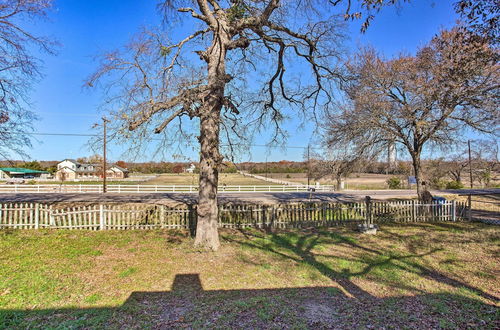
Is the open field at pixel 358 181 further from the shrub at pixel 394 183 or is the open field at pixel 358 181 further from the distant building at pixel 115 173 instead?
the distant building at pixel 115 173

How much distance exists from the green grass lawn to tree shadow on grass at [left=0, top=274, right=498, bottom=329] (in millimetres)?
16

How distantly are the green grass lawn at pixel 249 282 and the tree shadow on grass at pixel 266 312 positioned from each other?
2 centimetres

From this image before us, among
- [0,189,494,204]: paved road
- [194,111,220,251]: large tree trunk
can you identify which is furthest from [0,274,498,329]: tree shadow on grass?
[0,189,494,204]: paved road

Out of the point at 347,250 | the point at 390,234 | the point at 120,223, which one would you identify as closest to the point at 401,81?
the point at 390,234

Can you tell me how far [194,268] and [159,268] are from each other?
2.50ft

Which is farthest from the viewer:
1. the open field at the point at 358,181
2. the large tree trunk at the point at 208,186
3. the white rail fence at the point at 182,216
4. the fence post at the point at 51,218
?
the open field at the point at 358,181

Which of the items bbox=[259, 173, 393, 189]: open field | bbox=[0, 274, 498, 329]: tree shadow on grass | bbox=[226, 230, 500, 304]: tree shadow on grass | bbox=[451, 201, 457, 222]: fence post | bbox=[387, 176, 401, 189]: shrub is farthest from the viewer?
bbox=[259, 173, 393, 189]: open field

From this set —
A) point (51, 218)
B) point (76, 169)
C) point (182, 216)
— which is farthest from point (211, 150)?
point (76, 169)

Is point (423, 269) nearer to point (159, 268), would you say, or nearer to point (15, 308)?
point (159, 268)

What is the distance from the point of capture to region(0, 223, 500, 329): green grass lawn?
13.0ft

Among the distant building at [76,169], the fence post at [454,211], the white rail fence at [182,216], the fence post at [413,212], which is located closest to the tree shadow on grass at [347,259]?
the white rail fence at [182,216]

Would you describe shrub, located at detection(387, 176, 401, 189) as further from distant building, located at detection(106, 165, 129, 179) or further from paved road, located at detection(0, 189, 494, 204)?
distant building, located at detection(106, 165, 129, 179)

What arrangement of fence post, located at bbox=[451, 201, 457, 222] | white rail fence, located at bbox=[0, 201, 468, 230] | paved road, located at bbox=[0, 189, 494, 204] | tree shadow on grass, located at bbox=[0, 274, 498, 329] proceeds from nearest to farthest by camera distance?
tree shadow on grass, located at bbox=[0, 274, 498, 329] → white rail fence, located at bbox=[0, 201, 468, 230] → fence post, located at bbox=[451, 201, 457, 222] → paved road, located at bbox=[0, 189, 494, 204]

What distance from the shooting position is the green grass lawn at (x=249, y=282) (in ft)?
13.0
